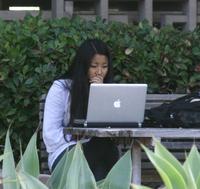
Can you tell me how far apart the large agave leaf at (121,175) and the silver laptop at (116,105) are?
2.39 meters

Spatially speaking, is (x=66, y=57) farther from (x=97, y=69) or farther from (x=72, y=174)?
(x=72, y=174)

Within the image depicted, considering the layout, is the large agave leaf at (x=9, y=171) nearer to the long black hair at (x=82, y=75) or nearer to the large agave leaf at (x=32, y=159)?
the large agave leaf at (x=32, y=159)

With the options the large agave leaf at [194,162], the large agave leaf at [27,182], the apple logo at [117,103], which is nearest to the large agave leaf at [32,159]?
the large agave leaf at [27,182]

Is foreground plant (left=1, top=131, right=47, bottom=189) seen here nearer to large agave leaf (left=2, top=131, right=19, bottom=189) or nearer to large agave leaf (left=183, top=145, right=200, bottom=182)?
large agave leaf (left=2, top=131, right=19, bottom=189)

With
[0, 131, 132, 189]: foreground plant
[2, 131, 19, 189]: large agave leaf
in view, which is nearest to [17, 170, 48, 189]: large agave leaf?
[0, 131, 132, 189]: foreground plant

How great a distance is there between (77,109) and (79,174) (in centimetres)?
272

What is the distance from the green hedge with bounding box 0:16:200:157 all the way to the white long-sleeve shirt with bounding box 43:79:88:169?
67 cm

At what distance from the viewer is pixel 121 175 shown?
59.1 inches

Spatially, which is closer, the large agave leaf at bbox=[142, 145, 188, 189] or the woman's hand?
the large agave leaf at bbox=[142, 145, 188, 189]

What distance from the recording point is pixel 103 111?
13.1 ft

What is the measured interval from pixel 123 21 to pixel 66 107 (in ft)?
6.20

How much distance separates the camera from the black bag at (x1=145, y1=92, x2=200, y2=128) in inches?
164

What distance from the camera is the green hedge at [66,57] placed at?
4.89 meters

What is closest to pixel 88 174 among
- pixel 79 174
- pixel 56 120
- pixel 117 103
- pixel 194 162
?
pixel 79 174
